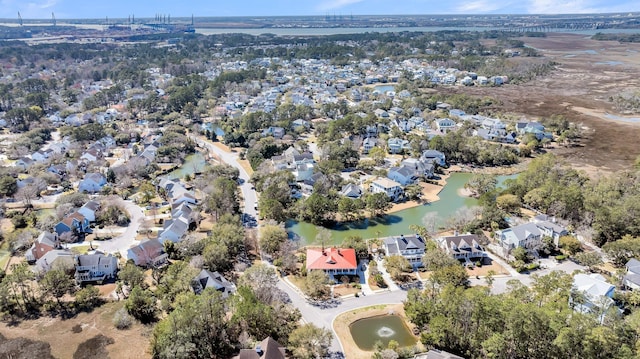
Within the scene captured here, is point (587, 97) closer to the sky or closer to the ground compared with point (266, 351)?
closer to the sky

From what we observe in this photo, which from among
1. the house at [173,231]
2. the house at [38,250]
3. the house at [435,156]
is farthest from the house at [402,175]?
the house at [38,250]

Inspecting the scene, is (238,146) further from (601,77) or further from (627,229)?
(601,77)

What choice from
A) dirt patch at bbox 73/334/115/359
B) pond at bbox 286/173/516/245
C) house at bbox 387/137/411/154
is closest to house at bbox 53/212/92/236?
dirt patch at bbox 73/334/115/359

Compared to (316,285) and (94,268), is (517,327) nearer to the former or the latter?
(316,285)

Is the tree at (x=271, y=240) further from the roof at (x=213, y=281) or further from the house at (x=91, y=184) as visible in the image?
the house at (x=91, y=184)

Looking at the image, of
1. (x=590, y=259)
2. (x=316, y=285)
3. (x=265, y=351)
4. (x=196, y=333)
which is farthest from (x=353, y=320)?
(x=590, y=259)

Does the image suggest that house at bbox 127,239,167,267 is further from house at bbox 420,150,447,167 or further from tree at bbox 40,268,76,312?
house at bbox 420,150,447,167
